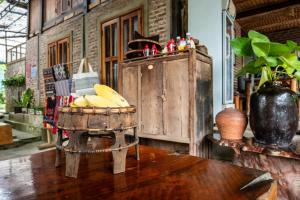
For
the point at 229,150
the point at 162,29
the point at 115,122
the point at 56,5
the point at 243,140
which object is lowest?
the point at 229,150

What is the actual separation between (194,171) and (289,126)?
1.23 metres

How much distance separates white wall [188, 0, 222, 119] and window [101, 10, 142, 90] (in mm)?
1262

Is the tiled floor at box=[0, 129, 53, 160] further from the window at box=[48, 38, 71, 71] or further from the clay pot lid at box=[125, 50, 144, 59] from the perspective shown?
the clay pot lid at box=[125, 50, 144, 59]

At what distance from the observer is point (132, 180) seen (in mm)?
688

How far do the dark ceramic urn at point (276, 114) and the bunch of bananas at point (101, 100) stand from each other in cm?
129

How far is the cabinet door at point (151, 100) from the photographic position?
253 centimetres

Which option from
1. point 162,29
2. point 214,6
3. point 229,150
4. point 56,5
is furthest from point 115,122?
point 56,5

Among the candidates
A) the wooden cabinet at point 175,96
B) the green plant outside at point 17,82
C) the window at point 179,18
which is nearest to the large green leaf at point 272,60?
the wooden cabinet at point 175,96

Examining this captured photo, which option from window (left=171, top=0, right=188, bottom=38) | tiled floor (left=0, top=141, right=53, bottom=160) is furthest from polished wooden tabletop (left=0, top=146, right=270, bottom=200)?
tiled floor (left=0, top=141, right=53, bottom=160)

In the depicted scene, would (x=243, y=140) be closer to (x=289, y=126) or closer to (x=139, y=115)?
(x=289, y=126)

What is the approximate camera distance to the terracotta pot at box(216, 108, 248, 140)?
1.90m

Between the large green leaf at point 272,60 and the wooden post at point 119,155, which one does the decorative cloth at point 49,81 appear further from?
the wooden post at point 119,155

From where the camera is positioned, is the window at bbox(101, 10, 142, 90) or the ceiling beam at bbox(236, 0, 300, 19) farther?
the ceiling beam at bbox(236, 0, 300, 19)

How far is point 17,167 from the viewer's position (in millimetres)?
831
